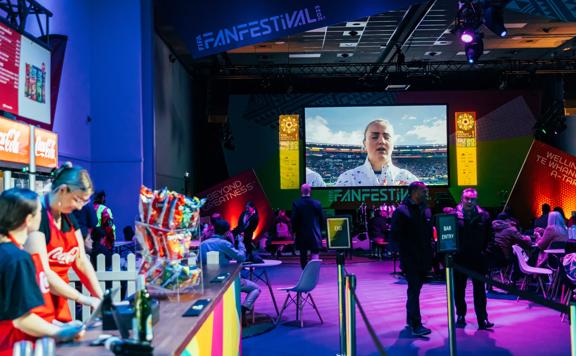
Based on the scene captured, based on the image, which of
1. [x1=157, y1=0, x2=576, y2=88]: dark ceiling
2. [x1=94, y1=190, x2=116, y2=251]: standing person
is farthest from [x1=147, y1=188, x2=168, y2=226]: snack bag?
[x1=157, y1=0, x2=576, y2=88]: dark ceiling

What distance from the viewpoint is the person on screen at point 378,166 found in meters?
16.9

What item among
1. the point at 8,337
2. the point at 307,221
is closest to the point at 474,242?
the point at 307,221

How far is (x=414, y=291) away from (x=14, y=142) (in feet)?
13.4

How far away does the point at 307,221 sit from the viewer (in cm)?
802

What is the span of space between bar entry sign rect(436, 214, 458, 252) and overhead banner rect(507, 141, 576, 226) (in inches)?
445

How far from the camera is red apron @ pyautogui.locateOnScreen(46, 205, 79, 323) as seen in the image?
2395mm

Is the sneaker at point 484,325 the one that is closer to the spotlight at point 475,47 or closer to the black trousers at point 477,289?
the black trousers at point 477,289

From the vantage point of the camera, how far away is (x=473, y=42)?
9.12m

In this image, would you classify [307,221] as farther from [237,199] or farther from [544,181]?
[544,181]

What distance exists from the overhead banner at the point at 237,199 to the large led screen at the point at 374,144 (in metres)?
2.07

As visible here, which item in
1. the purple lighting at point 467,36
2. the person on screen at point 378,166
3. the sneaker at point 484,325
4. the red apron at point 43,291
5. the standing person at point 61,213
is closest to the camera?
the red apron at point 43,291

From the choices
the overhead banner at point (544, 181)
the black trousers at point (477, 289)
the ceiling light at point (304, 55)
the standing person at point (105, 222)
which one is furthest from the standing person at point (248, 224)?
the overhead banner at point (544, 181)

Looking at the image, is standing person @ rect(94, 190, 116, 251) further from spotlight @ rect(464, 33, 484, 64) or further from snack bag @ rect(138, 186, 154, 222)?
spotlight @ rect(464, 33, 484, 64)

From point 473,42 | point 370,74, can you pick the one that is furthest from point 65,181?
point 370,74
